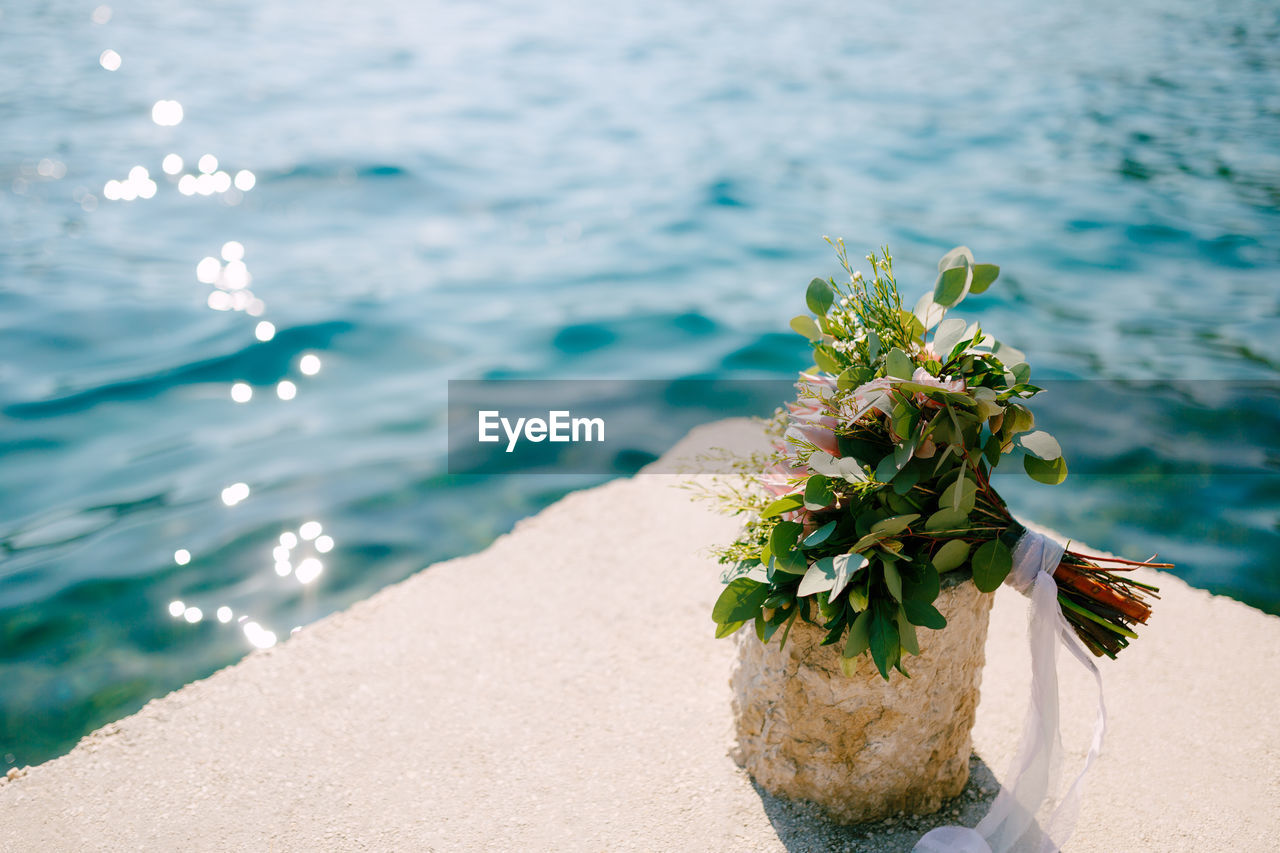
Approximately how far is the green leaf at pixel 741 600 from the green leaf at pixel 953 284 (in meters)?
0.76

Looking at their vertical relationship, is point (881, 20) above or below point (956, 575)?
above

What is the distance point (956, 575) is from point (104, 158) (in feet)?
27.3

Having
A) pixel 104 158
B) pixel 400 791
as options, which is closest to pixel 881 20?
pixel 104 158

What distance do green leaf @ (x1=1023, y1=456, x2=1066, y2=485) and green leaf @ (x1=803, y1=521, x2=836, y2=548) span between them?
17.6 inches

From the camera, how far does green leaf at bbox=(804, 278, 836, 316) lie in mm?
2137

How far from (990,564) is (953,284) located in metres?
0.62

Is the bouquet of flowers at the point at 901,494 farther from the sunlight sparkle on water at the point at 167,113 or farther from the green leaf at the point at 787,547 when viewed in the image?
the sunlight sparkle on water at the point at 167,113

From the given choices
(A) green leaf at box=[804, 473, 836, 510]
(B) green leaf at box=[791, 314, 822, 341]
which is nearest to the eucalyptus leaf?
(B) green leaf at box=[791, 314, 822, 341]

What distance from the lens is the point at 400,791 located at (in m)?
2.45

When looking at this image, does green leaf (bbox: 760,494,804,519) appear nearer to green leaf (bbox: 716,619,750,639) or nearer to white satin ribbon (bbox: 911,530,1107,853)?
green leaf (bbox: 716,619,750,639)

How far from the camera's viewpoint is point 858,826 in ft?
7.37

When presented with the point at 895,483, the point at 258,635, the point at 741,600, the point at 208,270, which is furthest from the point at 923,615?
the point at 208,270

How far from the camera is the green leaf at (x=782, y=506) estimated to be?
204 cm

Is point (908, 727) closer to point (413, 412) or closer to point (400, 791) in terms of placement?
point (400, 791)
